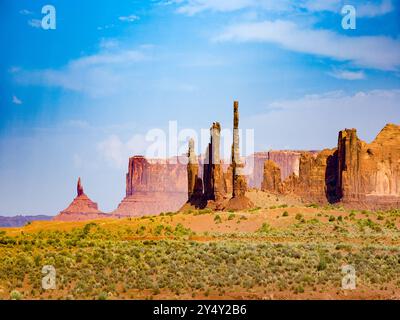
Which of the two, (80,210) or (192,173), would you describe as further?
(80,210)

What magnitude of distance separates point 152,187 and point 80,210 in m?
25.6

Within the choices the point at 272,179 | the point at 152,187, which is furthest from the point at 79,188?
the point at 272,179

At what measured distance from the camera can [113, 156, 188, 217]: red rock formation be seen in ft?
604

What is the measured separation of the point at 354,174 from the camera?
108 metres

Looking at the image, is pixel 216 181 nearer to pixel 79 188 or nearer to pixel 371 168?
pixel 371 168

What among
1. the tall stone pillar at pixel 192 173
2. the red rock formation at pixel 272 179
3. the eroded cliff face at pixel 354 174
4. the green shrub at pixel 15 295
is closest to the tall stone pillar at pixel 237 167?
the tall stone pillar at pixel 192 173

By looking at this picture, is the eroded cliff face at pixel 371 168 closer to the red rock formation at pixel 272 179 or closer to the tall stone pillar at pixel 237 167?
the red rock formation at pixel 272 179

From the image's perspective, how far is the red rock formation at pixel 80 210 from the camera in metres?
166

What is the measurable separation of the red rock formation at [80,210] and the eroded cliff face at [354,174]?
213 feet

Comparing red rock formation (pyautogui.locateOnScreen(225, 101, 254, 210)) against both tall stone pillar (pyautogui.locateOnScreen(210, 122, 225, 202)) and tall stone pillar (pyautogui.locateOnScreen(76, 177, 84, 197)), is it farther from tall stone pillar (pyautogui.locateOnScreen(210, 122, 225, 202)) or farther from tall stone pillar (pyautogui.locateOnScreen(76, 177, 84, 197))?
tall stone pillar (pyautogui.locateOnScreen(76, 177, 84, 197))

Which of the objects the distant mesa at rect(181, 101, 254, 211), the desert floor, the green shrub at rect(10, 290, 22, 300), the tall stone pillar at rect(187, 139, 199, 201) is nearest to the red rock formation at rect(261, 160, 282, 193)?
the distant mesa at rect(181, 101, 254, 211)
